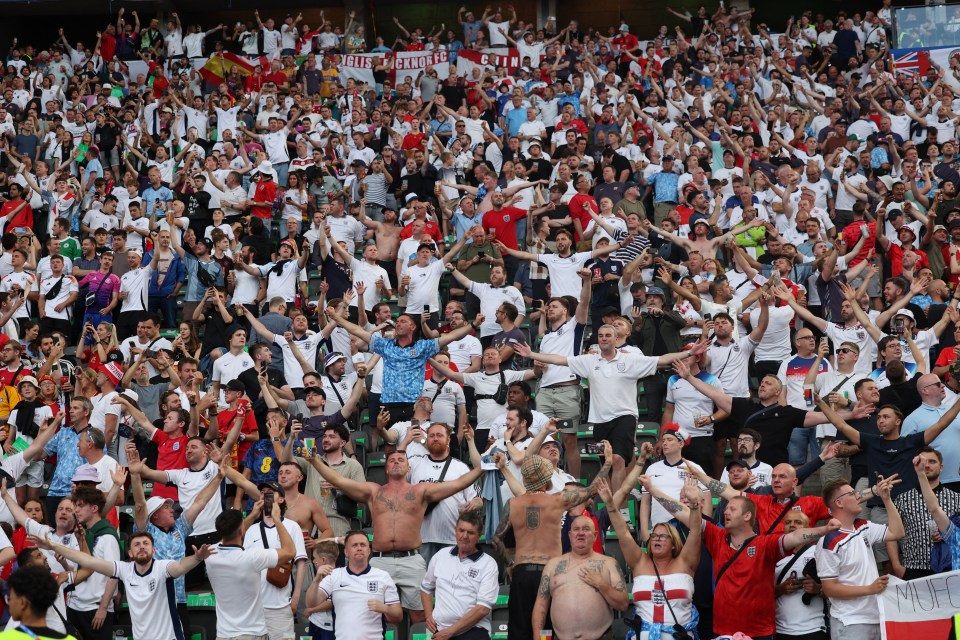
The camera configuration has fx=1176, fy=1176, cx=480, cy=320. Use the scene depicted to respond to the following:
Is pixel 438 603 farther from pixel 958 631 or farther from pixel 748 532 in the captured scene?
pixel 958 631

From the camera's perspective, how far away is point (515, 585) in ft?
29.3

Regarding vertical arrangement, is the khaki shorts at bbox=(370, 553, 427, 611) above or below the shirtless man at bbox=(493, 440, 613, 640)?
below

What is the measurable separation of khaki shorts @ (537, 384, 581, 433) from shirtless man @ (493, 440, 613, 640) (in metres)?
2.53

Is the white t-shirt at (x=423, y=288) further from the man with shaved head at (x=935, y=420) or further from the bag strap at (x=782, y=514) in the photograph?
the bag strap at (x=782, y=514)

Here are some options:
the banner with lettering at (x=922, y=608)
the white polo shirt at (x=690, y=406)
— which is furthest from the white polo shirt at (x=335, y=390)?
the banner with lettering at (x=922, y=608)

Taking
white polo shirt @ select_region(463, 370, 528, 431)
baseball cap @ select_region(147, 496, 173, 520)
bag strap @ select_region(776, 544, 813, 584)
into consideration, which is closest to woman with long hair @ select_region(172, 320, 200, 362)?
baseball cap @ select_region(147, 496, 173, 520)

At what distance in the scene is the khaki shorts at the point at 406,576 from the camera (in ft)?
31.3

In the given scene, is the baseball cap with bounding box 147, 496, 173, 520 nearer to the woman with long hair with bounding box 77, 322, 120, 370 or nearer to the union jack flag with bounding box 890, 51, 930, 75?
the woman with long hair with bounding box 77, 322, 120, 370

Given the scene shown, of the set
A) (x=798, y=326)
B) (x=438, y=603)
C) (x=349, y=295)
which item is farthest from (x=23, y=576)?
(x=798, y=326)

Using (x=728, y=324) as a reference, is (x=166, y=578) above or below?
below

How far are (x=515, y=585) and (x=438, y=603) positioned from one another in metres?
0.60

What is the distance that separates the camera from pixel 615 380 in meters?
11.3

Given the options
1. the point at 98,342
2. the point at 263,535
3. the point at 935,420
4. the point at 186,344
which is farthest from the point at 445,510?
the point at 98,342

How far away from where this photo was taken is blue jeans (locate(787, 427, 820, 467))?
1110cm
